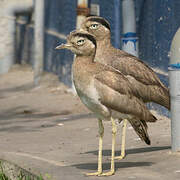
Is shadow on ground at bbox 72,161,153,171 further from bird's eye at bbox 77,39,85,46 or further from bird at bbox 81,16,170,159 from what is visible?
bird's eye at bbox 77,39,85,46

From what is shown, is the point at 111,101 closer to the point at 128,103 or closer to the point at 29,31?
the point at 128,103

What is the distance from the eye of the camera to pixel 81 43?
21.6 feet

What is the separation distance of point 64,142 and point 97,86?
2.53 metres

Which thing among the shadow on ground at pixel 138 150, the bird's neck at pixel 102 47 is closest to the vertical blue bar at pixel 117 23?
the bird's neck at pixel 102 47

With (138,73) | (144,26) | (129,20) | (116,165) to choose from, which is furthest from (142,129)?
(144,26)

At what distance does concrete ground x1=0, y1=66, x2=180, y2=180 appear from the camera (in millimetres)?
6821

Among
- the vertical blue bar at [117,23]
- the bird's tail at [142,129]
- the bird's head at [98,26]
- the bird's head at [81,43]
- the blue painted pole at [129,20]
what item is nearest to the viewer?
the bird's head at [81,43]

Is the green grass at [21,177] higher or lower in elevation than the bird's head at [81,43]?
lower

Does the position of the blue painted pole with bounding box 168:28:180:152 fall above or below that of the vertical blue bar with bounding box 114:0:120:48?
below

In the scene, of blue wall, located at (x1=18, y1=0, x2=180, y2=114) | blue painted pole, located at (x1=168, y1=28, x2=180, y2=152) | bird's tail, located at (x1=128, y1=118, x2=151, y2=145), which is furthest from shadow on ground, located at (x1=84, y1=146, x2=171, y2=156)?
blue wall, located at (x1=18, y1=0, x2=180, y2=114)

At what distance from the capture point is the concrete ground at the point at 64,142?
22.4 ft

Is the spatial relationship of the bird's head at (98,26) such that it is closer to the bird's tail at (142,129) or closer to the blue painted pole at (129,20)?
the bird's tail at (142,129)

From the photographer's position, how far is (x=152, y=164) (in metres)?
6.98

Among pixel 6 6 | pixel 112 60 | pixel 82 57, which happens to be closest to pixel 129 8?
pixel 112 60
